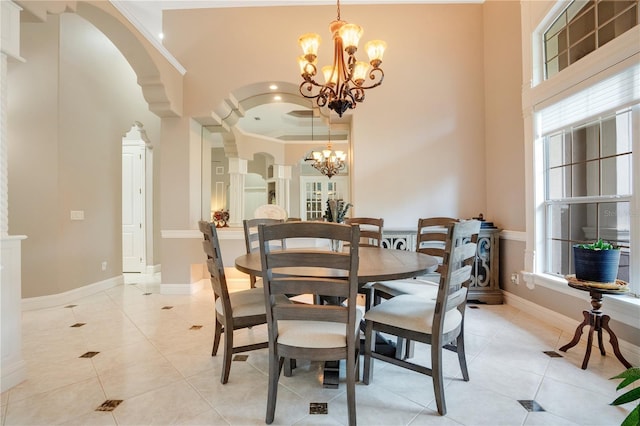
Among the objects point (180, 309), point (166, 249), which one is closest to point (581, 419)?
point (180, 309)

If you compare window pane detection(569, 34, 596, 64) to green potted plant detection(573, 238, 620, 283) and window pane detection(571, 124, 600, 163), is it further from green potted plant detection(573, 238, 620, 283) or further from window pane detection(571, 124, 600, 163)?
green potted plant detection(573, 238, 620, 283)

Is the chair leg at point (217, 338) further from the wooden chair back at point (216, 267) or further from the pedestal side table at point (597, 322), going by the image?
the pedestal side table at point (597, 322)

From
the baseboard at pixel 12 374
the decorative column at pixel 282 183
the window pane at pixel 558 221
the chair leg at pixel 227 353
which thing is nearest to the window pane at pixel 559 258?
the window pane at pixel 558 221

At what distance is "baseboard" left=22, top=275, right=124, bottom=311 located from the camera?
3605 mm

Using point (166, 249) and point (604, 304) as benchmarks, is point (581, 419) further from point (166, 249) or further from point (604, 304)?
point (166, 249)

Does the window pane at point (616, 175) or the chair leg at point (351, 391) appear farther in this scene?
the window pane at point (616, 175)

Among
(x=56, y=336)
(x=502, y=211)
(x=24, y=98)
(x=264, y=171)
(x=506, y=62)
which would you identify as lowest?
(x=56, y=336)

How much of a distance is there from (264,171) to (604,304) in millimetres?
5664

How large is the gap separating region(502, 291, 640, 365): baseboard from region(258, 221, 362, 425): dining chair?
2142 mm

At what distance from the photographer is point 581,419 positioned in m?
1.59

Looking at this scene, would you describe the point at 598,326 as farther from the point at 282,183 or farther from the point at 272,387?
the point at 282,183

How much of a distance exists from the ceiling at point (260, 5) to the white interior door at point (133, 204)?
6.52 feet

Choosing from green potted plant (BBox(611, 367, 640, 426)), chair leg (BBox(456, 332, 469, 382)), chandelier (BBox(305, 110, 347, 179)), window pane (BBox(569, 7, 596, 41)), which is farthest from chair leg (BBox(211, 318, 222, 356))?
chandelier (BBox(305, 110, 347, 179))

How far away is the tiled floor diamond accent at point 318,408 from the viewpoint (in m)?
1.67
